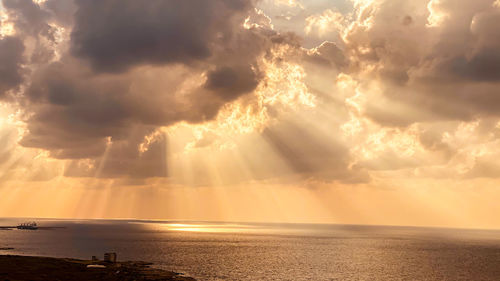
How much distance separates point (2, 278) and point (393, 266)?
117839 millimetres

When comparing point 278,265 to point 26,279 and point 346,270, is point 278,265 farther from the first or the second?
point 26,279

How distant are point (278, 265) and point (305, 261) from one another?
1868 centimetres

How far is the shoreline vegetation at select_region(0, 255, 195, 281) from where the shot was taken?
302 ft

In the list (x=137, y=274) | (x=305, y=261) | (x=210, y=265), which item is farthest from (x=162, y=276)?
(x=305, y=261)

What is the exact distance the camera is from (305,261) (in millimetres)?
163625

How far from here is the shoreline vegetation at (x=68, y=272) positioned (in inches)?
3625

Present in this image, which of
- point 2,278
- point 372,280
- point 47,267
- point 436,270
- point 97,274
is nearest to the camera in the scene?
point 2,278

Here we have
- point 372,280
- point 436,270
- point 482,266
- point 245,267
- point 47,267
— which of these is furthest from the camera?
point 482,266

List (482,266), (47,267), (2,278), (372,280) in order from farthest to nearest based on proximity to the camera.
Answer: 1. (482,266)
2. (372,280)
3. (47,267)
4. (2,278)

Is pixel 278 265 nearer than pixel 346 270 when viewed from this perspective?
No

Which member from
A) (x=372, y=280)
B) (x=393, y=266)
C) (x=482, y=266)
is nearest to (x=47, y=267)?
(x=372, y=280)

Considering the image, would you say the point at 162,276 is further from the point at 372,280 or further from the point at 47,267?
the point at 372,280

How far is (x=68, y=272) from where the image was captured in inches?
3944

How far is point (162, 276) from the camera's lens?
100438 millimetres
